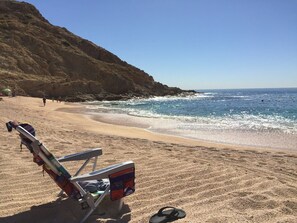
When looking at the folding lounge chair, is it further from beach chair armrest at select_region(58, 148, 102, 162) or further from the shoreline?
the shoreline

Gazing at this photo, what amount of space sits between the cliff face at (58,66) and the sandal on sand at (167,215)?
144 feet

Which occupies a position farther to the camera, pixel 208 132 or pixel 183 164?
pixel 208 132

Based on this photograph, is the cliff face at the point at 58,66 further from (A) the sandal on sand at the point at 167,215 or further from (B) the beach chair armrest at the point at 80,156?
(A) the sandal on sand at the point at 167,215

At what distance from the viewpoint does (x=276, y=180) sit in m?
5.06

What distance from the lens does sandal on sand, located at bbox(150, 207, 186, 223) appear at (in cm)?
342

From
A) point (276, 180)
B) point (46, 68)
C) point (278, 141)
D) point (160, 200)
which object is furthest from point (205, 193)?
point (46, 68)

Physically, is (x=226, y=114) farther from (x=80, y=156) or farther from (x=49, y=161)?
(x=49, y=161)

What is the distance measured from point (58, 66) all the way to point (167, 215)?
62.0m

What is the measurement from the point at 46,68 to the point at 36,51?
5.83m

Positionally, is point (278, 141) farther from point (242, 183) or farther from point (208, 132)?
point (242, 183)

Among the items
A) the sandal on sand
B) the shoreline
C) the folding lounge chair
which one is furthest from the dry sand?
the shoreline

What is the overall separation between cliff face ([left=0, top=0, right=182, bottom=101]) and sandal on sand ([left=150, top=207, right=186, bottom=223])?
4376cm

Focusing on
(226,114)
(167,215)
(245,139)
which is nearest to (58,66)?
(226,114)

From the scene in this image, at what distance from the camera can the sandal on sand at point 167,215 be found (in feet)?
11.2
